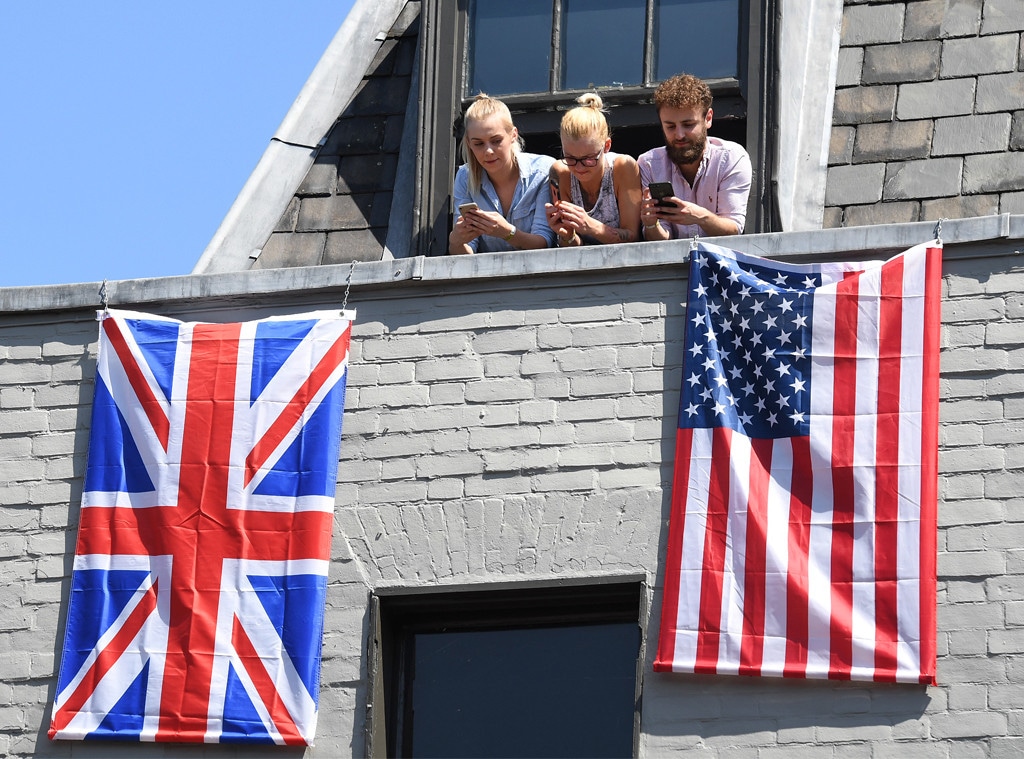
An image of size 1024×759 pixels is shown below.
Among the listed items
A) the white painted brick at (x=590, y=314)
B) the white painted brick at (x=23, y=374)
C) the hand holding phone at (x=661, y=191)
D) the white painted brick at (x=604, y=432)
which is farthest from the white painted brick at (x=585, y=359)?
the white painted brick at (x=23, y=374)

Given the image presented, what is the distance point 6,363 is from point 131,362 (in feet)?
2.11

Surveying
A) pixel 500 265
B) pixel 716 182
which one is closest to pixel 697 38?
pixel 716 182

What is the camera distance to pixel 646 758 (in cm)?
697

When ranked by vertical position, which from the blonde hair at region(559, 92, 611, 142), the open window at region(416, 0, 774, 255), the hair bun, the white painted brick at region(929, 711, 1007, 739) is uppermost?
the open window at region(416, 0, 774, 255)

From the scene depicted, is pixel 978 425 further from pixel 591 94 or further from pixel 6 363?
pixel 6 363

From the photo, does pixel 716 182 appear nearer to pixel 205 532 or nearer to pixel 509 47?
pixel 509 47

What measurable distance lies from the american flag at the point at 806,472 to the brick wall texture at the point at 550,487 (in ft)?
0.32

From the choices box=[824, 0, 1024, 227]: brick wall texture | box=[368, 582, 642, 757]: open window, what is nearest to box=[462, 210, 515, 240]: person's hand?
box=[824, 0, 1024, 227]: brick wall texture

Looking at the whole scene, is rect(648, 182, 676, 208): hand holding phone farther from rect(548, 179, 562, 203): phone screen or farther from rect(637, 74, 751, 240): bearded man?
rect(548, 179, 562, 203): phone screen

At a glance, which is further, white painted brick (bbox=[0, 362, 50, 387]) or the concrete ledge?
white painted brick (bbox=[0, 362, 50, 387])

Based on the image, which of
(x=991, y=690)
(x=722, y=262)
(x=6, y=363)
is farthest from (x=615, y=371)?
(x=6, y=363)

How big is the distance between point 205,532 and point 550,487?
145 cm

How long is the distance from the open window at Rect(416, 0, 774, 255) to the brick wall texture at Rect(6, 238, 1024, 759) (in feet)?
2.86

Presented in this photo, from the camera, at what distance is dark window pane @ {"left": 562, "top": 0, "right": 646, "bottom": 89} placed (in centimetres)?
848
